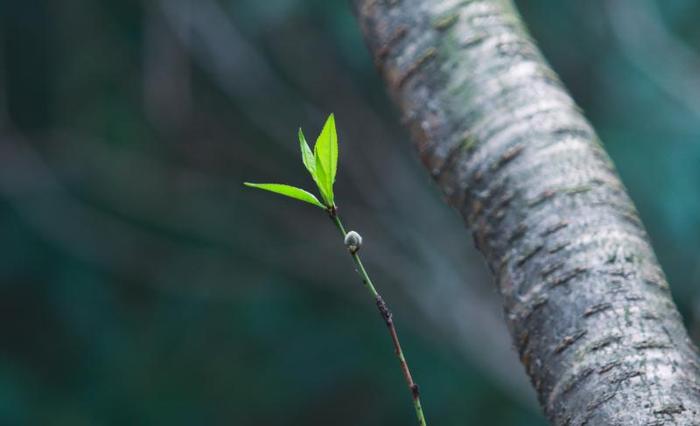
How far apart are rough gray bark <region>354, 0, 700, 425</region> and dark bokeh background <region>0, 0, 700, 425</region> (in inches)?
84.4

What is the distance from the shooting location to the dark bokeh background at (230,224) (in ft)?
10.3

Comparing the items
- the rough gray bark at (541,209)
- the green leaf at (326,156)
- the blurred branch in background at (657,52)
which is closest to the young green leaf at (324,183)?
the green leaf at (326,156)

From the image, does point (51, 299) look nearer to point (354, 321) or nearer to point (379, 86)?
point (354, 321)

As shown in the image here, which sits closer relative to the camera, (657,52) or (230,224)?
(657,52)

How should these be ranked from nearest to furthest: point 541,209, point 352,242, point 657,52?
1. point 352,242
2. point 541,209
3. point 657,52

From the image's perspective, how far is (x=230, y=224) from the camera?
3434 millimetres

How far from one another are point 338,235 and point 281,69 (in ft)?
2.16

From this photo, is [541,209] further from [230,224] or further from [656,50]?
[230,224]

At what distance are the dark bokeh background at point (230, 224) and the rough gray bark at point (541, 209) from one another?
7.03ft

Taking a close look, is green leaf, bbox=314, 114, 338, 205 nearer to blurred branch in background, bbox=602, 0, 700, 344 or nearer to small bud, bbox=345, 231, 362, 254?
small bud, bbox=345, 231, 362, 254

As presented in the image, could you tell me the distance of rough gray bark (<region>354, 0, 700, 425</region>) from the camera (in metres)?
0.64

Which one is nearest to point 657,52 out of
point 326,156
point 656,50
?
point 656,50

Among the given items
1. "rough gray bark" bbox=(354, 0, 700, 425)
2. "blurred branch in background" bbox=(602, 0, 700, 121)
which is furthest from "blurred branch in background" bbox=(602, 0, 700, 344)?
"rough gray bark" bbox=(354, 0, 700, 425)

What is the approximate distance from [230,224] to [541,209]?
2.74m
